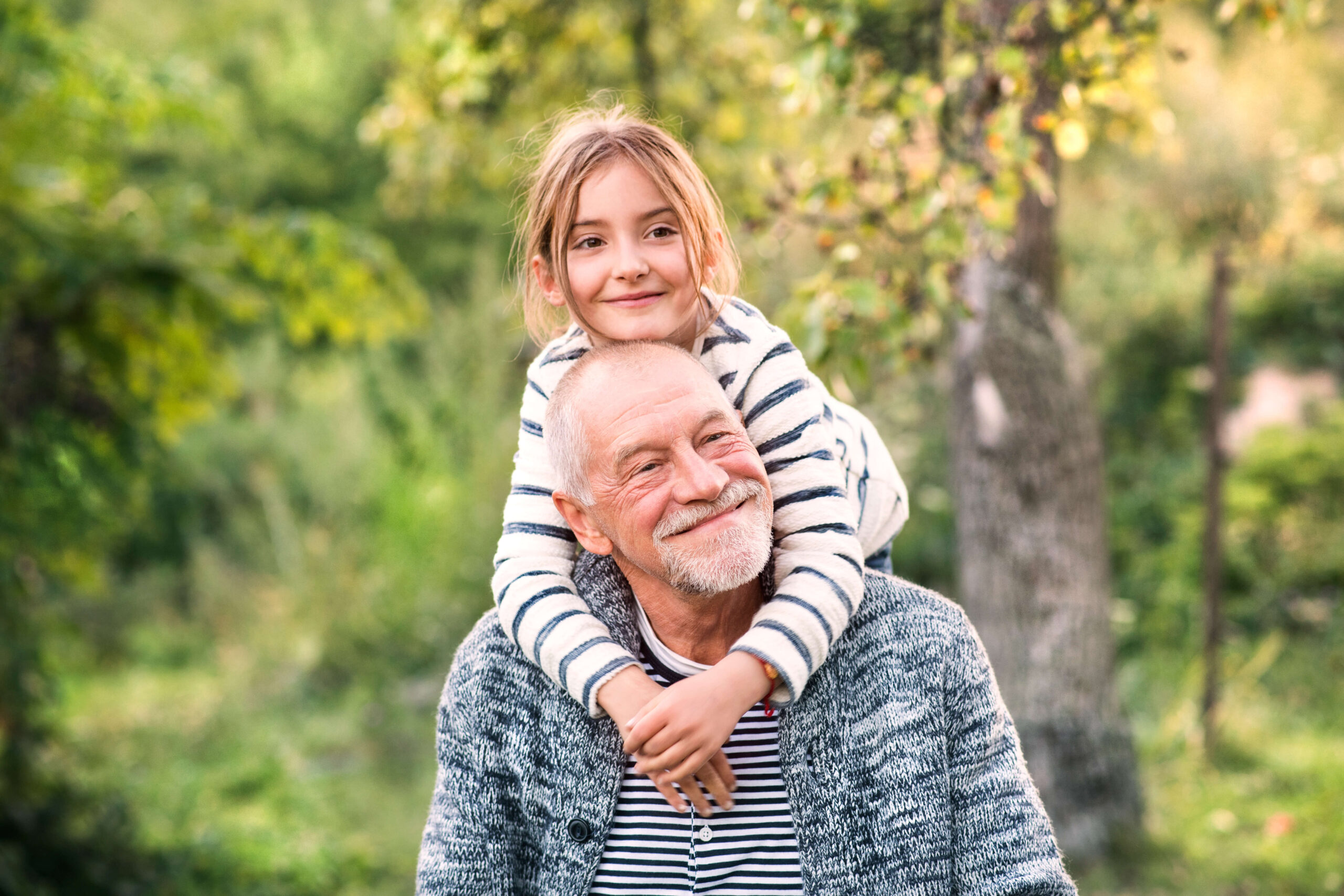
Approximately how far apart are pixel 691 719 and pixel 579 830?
33cm

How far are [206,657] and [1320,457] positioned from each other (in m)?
8.40

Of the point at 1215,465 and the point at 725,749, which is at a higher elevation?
the point at 1215,465

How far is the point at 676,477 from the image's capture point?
1.81m

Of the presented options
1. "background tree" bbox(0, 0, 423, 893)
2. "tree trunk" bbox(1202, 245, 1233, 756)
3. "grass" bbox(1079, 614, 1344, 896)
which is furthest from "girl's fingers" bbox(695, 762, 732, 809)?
"tree trunk" bbox(1202, 245, 1233, 756)

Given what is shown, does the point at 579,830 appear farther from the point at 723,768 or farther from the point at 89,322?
the point at 89,322

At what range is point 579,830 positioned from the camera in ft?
6.04

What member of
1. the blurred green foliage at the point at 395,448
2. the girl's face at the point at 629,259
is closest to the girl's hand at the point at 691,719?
the girl's face at the point at 629,259

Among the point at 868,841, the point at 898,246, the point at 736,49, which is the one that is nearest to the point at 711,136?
the point at 736,49

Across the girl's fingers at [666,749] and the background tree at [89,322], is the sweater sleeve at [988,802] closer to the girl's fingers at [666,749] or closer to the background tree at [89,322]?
the girl's fingers at [666,749]

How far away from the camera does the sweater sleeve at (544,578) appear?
1.80 m

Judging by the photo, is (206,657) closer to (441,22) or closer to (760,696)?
(441,22)

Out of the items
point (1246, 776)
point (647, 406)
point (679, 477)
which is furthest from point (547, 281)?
point (1246, 776)

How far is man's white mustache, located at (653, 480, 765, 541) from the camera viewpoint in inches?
70.6

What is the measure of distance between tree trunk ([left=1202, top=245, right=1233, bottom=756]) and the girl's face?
4.26m
